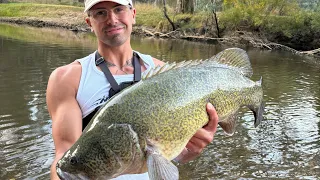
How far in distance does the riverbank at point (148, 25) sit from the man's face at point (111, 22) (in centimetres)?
2597

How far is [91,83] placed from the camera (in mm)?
2719

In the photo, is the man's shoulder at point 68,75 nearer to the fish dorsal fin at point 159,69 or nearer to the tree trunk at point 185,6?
the fish dorsal fin at point 159,69

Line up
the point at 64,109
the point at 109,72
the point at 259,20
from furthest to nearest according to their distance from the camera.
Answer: the point at 259,20 < the point at 109,72 < the point at 64,109

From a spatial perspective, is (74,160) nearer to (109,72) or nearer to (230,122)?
(109,72)

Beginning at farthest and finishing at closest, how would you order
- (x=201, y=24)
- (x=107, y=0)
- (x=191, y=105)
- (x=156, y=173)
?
(x=201, y=24)
(x=107, y=0)
(x=191, y=105)
(x=156, y=173)

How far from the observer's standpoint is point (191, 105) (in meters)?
2.23

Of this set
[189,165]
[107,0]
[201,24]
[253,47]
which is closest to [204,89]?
[107,0]

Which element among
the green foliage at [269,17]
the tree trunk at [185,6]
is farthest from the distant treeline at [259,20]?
the tree trunk at [185,6]

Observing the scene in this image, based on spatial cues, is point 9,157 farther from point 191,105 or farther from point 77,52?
point 77,52

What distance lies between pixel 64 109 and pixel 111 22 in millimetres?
724

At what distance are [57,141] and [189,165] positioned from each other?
513 centimetres

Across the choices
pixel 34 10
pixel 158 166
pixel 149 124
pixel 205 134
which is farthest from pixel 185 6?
pixel 158 166

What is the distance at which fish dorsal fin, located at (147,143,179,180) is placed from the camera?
1.96 meters

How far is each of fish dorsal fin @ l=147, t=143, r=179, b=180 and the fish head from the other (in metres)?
0.06
